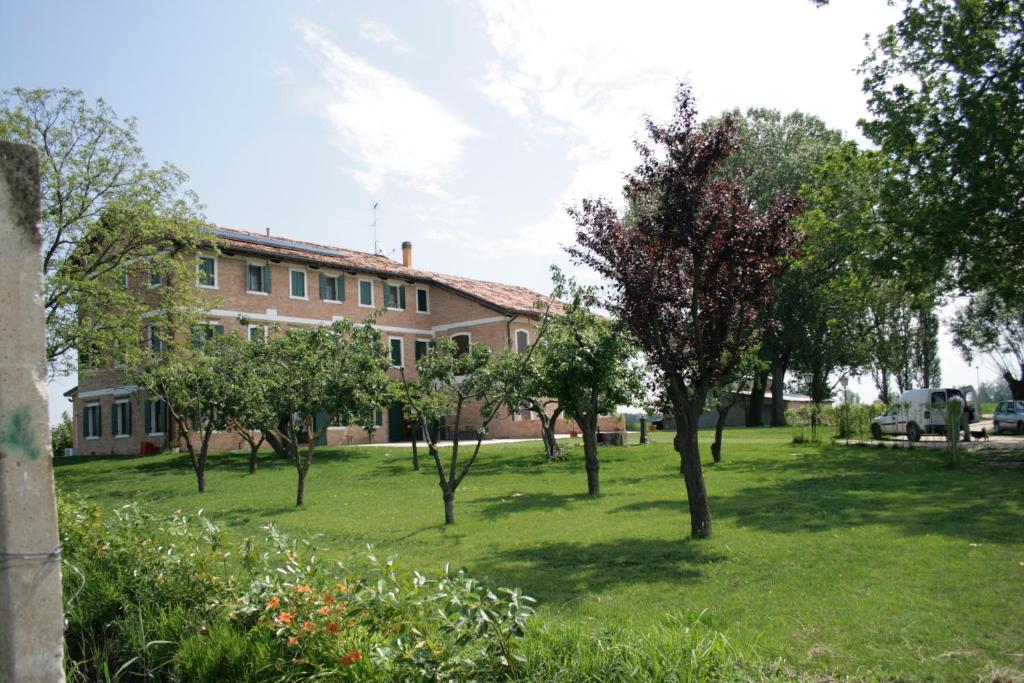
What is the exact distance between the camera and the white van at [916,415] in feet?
107

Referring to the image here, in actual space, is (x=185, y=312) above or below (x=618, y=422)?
above

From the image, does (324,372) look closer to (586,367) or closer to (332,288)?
A: (586,367)

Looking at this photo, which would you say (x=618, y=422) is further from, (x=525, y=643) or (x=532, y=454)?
(x=525, y=643)

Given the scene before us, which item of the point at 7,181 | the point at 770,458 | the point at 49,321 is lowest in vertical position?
the point at 770,458

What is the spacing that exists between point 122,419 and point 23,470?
38.1m

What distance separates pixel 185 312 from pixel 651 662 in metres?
25.8

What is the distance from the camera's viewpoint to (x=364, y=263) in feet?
138

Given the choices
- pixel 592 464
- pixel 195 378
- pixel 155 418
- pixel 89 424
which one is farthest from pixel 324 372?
pixel 89 424

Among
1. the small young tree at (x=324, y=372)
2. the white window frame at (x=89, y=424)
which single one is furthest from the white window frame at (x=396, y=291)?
the small young tree at (x=324, y=372)

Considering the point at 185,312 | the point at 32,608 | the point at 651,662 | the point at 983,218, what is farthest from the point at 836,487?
the point at 185,312

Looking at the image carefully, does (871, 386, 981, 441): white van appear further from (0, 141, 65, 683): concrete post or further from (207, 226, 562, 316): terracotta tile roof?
(0, 141, 65, 683): concrete post

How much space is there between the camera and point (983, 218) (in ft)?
61.7

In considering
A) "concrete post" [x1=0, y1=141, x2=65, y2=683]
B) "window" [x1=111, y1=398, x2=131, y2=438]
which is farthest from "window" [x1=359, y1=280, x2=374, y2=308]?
"concrete post" [x1=0, y1=141, x2=65, y2=683]

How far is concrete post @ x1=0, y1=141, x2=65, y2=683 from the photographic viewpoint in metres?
3.10
